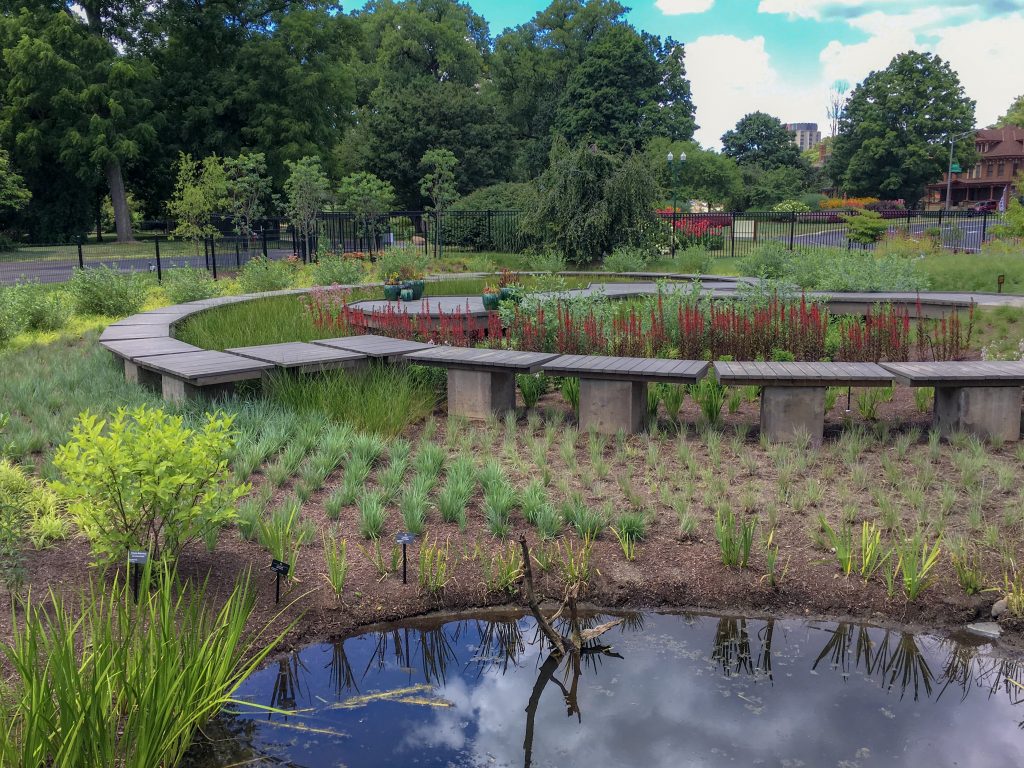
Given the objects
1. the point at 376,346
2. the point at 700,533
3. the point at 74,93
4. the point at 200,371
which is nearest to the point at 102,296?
the point at 376,346

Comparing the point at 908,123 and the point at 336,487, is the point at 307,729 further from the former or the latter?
the point at 908,123

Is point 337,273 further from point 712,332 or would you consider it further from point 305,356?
point 712,332

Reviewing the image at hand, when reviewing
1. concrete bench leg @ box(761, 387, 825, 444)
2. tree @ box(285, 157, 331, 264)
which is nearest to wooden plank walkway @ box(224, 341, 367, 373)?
concrete bench leg @ box(761, 387, 825, 444)

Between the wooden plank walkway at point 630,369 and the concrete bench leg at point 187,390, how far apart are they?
242 centimetres

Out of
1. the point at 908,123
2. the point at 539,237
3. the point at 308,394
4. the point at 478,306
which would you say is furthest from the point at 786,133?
the point at 308,394

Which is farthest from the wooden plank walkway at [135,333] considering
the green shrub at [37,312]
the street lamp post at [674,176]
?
the street lamp post at [674,176]

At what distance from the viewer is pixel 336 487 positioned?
201 inches

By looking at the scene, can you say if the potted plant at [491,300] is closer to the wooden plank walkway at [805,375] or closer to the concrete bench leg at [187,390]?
the concrete bench leg at [187,390]

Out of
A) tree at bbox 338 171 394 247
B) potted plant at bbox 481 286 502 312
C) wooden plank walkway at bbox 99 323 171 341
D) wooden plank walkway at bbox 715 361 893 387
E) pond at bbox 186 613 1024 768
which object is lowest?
pond at bbox 186 613 1024 768

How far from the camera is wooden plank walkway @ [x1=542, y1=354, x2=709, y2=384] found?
19.7ft

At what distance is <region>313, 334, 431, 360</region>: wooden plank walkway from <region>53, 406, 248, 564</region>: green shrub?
3225 millimetres

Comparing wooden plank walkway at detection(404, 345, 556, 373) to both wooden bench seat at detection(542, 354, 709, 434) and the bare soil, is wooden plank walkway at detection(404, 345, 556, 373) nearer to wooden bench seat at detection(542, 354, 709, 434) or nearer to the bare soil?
wooden bench seat at detection(542, 354, 709, 434)

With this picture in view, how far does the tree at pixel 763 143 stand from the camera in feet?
228

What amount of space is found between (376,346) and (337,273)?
26.0 feet
